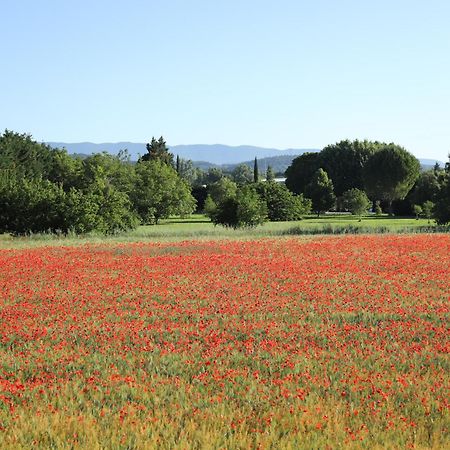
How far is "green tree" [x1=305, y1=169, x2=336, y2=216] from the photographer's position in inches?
3905

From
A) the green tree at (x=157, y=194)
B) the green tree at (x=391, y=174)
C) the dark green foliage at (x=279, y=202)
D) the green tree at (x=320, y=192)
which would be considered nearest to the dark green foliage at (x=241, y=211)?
the green tree at (x=157, y=194)

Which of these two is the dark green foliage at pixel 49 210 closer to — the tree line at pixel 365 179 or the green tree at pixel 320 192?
→ the tree line at pixel 365 179

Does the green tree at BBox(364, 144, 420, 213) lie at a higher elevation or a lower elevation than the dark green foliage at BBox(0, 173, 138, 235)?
higher

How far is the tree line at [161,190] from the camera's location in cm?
4438

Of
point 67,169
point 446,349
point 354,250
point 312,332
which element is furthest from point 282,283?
point 67,169

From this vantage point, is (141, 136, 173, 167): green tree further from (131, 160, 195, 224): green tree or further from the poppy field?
the poppy field

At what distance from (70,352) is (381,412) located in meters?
5.59

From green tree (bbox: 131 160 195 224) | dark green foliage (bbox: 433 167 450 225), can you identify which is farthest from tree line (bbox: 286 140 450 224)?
dark green foliage (bbox: 433 167 450 225)

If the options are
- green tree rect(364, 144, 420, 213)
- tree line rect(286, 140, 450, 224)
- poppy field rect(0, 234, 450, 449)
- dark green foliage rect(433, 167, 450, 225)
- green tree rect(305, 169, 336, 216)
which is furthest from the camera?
green tree rect(305, 169, 336, 216)

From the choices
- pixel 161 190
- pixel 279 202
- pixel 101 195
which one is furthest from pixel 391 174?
pixel 101 195

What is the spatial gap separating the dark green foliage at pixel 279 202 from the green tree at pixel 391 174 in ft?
66.8

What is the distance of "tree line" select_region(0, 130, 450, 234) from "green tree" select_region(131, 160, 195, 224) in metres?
0.13

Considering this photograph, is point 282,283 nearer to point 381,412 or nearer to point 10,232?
point 381,412

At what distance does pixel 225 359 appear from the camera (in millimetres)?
10273
